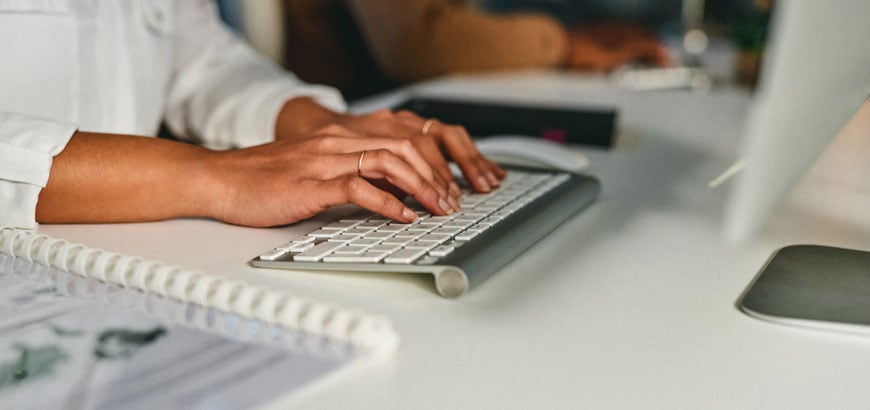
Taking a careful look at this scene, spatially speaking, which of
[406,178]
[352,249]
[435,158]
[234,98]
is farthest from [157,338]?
[234,98]

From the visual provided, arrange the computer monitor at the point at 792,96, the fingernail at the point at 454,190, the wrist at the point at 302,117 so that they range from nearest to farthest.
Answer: the computer monitor at the point at 792,96, the fingernail at the point at 454,190, the wrist at the point at 302,117

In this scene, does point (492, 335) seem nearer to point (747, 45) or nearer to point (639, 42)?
point (747, 45)

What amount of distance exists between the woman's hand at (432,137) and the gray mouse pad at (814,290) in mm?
270

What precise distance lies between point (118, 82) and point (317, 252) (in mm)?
526

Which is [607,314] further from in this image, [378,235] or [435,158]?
[435,158]

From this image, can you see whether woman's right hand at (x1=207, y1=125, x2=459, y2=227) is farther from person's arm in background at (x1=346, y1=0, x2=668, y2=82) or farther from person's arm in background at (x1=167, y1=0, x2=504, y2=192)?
person's arm in background at (x1=346, y1=0, x2=668, y2=82)

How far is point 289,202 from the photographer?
634 millimetres

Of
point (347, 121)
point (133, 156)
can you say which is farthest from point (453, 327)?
point (347, 121)

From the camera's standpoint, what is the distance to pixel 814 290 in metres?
0.53

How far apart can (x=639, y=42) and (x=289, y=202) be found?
157 cm

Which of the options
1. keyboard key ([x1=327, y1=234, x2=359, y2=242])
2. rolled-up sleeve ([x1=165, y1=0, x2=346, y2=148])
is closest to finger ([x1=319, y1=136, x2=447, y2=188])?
keyboard key ([x1=327, y1=234, x2=359, y2=242])

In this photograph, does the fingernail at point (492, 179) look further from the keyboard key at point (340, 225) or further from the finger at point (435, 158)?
the keyboard key at point (340, 225)

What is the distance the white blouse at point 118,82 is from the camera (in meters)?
0.63

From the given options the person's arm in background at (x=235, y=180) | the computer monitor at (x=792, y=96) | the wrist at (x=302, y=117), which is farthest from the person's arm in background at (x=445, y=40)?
the computer monitor at (x=792, y=96)
